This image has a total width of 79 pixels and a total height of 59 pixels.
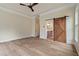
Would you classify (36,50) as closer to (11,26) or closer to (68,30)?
(68,30)

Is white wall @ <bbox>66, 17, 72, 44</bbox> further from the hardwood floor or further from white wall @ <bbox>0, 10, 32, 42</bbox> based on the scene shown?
white wall @ <bbox>0, 10, 32, 42</bbox>

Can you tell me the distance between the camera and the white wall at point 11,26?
405 cm

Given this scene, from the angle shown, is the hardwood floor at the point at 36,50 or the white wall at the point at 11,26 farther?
the white wall at the point at 11,26

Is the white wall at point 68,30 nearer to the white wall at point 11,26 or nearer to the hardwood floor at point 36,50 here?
the hardwood floor at point 36,50

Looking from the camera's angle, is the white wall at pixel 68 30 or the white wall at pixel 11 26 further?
the white wall at pixel 11 26

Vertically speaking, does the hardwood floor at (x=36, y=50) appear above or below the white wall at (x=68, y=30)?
below

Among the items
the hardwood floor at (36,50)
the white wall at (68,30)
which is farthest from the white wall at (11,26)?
the white wall at (68,30)

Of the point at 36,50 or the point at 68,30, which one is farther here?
the point at 36,50

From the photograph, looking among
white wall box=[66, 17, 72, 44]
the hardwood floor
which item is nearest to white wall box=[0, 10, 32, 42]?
the hardwood floor

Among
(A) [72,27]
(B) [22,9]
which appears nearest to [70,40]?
(A) [72,27]

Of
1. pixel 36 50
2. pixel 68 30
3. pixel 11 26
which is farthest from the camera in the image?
pixel 11 26

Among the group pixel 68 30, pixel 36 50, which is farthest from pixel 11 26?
pixel 68 30

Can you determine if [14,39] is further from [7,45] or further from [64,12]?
[64,12]

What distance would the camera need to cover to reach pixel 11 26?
436 centimetres
